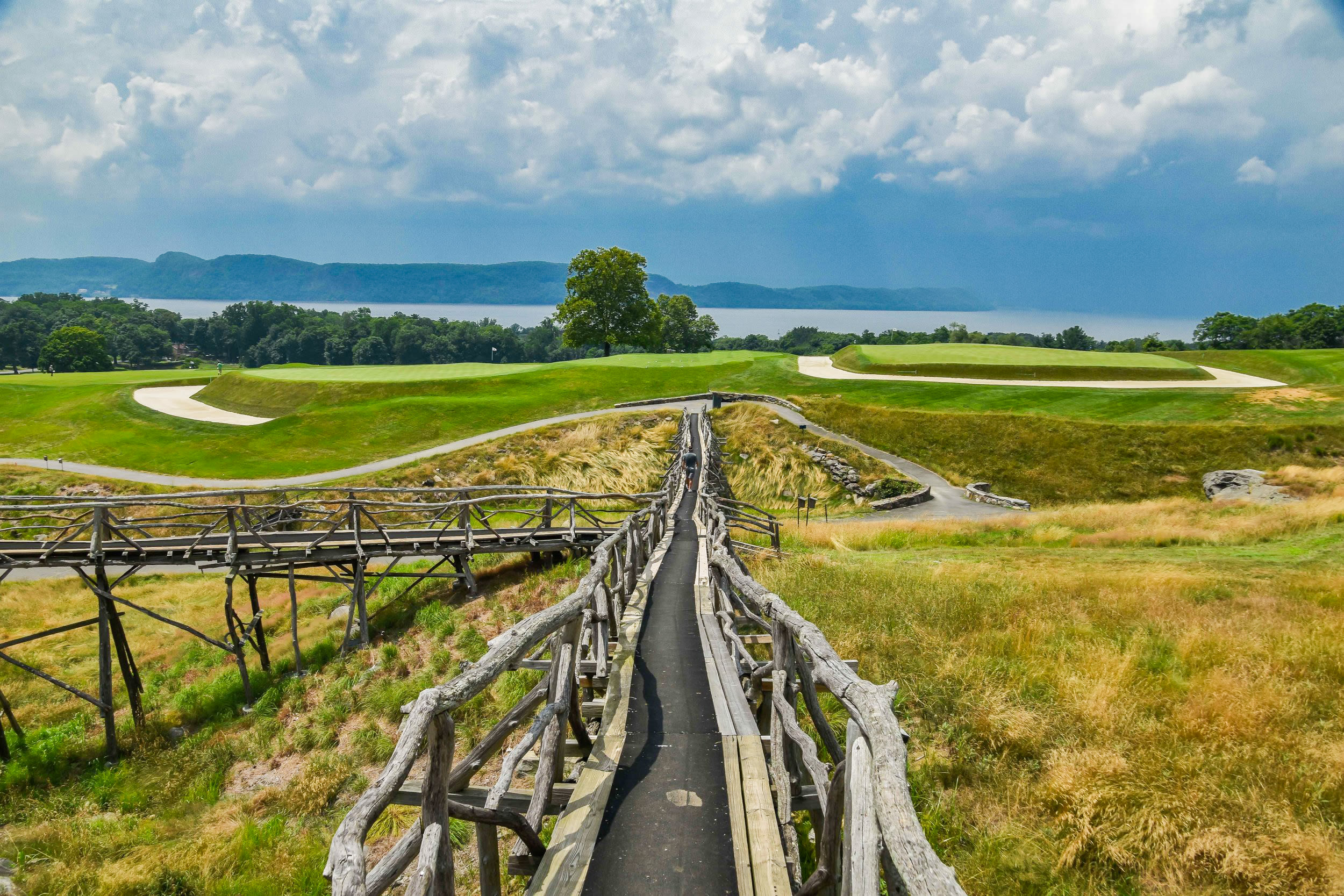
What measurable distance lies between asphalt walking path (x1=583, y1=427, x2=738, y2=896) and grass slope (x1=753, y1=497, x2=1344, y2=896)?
197cm

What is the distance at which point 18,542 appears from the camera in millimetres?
15555

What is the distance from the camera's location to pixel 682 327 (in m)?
111

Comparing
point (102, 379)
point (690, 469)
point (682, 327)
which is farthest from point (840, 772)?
point (682, 327)

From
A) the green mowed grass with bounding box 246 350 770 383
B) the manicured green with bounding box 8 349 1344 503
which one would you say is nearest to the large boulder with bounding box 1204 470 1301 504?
the manicured green with bounding box 8 349 1344 503

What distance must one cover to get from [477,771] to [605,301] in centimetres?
7136

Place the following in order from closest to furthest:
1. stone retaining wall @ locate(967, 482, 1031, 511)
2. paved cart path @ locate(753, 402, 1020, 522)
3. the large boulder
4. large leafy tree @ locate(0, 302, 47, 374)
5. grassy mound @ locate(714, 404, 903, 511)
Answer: the large boulder → paved cart path @ locate(753, 402, 1020, 522) → stone retaining wall @ locate(967, 482, 1031, 511) → grassy mound @ locate(714, 404, 903, 511) → large leafy tree @ locate(0, 302, 47, 374)

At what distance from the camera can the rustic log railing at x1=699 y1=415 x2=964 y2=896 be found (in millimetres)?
2643

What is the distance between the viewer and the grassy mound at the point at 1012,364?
50844mm

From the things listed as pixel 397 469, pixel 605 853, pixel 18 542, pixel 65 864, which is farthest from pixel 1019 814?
pixel 397 469

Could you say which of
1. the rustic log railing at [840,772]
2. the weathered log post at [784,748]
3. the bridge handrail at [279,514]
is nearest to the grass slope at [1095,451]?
the bridge handrail at [279,514]

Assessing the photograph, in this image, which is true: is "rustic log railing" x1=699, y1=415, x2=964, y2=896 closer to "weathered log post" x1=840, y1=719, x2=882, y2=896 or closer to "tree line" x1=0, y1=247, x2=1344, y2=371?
"weathered log post" x1=840, y1=719, x2=882, y2=896

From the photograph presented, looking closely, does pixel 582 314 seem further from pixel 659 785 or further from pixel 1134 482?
pixel 659 785

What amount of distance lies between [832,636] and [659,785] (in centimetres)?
477

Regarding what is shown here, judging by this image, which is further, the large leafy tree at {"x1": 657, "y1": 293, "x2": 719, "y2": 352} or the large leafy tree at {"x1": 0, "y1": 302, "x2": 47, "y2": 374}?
the large leafy tree at {"x1": 657, "y1": 293, "x2": 719, "y2": 352}
